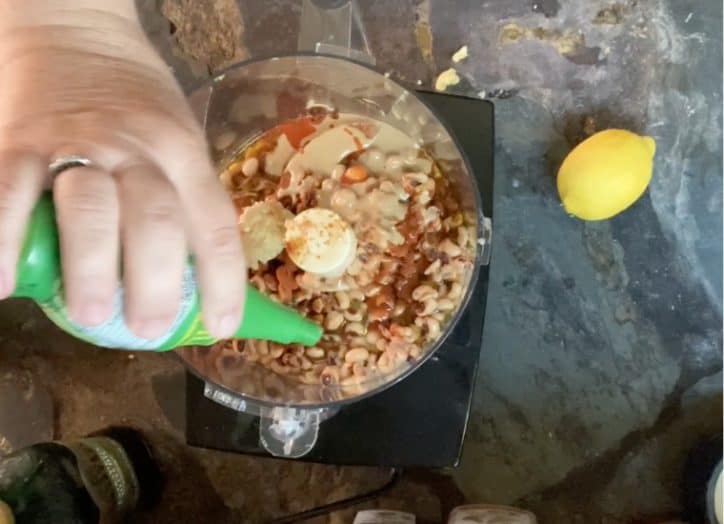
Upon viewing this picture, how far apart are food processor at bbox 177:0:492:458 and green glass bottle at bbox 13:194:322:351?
0.13 metres

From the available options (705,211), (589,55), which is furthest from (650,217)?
(589,55)

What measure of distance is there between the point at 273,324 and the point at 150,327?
0.16m

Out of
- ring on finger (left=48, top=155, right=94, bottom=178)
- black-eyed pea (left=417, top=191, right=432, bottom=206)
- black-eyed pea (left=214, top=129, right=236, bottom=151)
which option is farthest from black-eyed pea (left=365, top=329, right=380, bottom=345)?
ring on finger (left=48, top=155, right=94, bottom=178)

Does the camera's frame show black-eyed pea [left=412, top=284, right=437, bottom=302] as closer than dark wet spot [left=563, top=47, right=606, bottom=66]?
Yes

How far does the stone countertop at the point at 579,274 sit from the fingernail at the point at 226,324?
1.20 ft

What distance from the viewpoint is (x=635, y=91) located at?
29.9 inches

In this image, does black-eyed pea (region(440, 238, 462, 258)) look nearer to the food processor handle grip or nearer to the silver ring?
the food processor handle grip

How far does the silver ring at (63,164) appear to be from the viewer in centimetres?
39

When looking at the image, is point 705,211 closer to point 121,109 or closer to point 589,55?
point 589,55

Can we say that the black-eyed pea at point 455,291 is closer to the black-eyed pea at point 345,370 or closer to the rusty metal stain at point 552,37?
the black-eyed pea at point 345,370

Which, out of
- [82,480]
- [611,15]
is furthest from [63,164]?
[611,15]

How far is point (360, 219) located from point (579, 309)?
23 centimetres

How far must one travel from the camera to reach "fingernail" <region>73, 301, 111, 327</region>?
375 millimetres

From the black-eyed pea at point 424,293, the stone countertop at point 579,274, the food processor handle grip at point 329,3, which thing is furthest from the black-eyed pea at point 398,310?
the food processor handle grip at point 329,3
